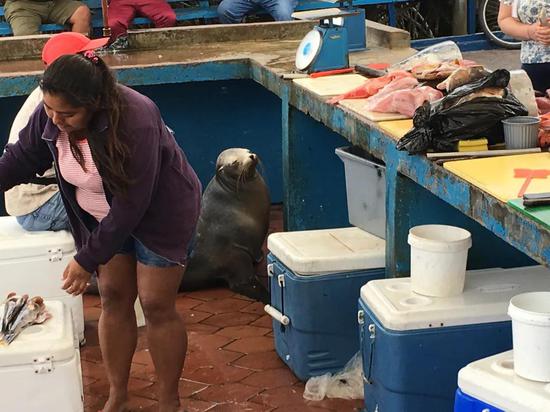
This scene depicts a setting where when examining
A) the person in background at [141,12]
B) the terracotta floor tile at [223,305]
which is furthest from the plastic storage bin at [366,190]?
the person in background at [141,12]

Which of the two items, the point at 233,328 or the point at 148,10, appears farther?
the point at 148,10

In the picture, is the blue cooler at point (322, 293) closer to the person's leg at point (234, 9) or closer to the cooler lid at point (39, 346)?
the cooler lid at point (39, 346)

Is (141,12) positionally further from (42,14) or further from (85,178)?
(85,178)

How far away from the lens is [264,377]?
4.79m

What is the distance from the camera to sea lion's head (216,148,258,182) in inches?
239

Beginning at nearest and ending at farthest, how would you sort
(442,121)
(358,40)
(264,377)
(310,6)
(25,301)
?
(442,121) → (25,301) → (264,377) → (358,40) → (310,6)

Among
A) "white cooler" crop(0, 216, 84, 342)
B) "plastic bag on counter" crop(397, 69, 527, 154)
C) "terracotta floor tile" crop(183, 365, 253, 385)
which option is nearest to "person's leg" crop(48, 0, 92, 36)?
"white cooler" crop(0, 216, 84, 342)

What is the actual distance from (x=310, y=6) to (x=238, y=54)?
324cm

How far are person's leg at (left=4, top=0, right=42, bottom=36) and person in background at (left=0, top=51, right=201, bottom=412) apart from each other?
17.2ft

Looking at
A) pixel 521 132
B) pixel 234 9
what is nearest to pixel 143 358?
pixel 521 132

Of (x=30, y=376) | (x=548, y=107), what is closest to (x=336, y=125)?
Answer: (x=548, y=107)

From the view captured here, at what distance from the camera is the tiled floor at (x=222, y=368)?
14.8 feet

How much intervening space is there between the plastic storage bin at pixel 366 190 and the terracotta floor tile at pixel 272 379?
0.76 metres

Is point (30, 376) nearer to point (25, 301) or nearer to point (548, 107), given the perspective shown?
point (25, 301)
